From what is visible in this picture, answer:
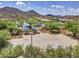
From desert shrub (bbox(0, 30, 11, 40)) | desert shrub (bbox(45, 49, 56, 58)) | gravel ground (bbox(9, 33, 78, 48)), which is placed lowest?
desert shrub (bbox(45, 49, 56, 58))

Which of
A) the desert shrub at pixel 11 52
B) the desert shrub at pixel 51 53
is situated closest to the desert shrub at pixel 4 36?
the desert shrub at pixel 11 52

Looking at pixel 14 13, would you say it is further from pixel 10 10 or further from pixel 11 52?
pixel 11 52

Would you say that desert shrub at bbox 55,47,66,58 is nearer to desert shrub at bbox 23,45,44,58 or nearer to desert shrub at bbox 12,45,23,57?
desert shrub at bbox 23,45,44,58

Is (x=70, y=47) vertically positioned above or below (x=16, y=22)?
below

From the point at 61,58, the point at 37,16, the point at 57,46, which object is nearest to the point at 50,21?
the point at 37,16

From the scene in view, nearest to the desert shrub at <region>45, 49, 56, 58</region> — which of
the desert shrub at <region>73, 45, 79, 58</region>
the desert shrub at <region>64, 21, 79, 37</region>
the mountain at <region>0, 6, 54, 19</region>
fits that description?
the desert shrub at <region>73, 45, 79, 58</region>

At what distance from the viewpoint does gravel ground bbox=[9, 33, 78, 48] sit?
276 cm

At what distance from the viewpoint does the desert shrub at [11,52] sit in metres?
2.77

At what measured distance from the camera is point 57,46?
277cm

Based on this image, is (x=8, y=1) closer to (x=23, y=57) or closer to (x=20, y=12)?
(x=20, y=12)

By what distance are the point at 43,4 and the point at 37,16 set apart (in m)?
0.21

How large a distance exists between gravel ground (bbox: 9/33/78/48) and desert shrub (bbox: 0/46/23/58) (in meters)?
0.08

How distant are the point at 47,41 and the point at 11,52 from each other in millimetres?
583

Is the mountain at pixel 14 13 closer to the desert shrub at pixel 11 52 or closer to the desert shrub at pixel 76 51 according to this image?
the desert shrub at pixel 11 52
